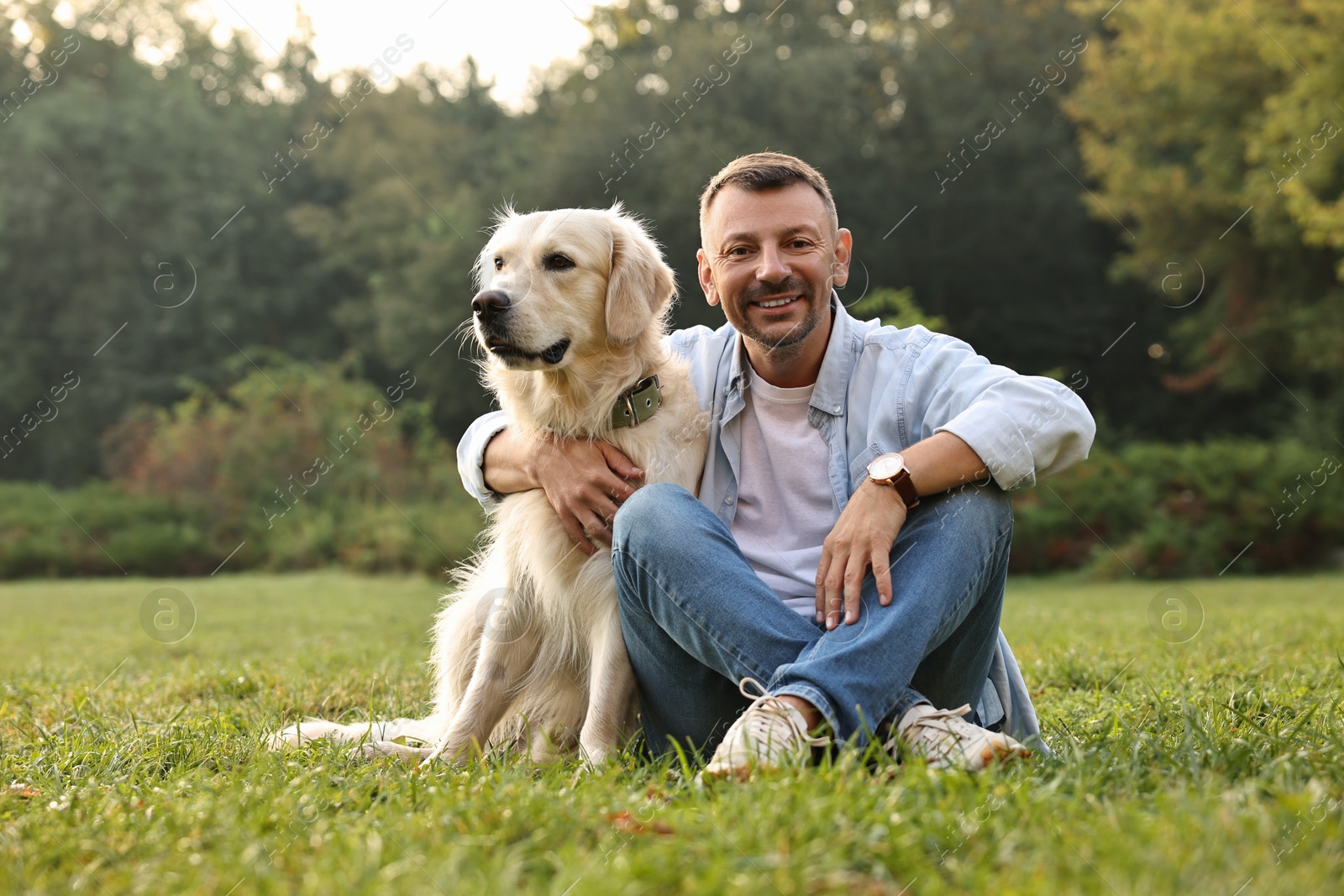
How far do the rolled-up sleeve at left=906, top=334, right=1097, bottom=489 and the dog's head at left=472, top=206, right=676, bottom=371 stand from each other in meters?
0.85

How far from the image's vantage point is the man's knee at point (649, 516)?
2516 millimetres

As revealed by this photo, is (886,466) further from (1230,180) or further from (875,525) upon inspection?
(1230,180)

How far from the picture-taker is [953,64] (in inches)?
855

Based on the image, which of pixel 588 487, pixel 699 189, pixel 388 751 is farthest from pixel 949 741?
pixel 699 189

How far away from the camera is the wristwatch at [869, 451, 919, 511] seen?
254 cm

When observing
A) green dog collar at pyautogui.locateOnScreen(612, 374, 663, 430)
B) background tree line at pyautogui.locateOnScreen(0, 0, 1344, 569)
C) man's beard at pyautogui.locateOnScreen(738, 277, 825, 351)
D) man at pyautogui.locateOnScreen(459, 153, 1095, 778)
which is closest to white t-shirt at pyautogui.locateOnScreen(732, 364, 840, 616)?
man at pyautogui.locateOnScreen(459, 153, 1095, 778)

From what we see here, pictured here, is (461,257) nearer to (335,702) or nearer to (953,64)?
(953,64)

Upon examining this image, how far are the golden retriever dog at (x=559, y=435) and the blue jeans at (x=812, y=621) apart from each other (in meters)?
0.29

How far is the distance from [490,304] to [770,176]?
2.81 feet

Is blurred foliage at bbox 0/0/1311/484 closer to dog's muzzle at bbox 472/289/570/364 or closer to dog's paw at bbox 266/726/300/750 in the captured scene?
dog's muzzle at bbox 472/289/570/364

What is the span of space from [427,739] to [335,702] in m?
0.94

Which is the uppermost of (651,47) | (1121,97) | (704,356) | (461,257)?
(651,47)

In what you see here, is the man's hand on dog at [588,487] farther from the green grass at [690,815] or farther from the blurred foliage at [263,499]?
the blurred foliage at [263,499]

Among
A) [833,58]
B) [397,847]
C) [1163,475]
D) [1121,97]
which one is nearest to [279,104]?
[833,58]
